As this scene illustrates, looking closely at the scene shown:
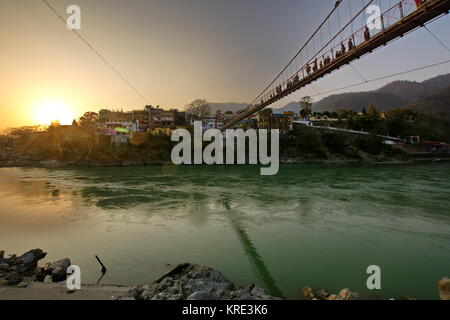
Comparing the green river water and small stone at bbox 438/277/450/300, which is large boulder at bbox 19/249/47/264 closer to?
the green river water

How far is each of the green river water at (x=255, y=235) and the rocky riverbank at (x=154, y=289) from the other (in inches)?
24.9

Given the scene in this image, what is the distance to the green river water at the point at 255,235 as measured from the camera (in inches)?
256

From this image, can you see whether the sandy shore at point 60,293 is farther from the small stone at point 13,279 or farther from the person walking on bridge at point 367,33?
the person walking on bridge at point 367,33

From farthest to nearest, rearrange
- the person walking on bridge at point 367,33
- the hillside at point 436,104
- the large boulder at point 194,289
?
1. the hillside at point 436,104
2. the person walking on bridge at point 367,33
3. the large boulder at point 194,289

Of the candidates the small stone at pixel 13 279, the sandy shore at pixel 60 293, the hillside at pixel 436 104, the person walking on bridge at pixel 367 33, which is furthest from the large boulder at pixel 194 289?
the hillside at pixel 436 104

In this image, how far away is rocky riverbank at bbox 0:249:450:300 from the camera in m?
4.70

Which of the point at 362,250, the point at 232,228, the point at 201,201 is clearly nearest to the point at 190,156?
the point at 201,201

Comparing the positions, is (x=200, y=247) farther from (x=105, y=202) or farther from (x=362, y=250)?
(x=105, y=202)

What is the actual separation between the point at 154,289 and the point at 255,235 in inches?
207

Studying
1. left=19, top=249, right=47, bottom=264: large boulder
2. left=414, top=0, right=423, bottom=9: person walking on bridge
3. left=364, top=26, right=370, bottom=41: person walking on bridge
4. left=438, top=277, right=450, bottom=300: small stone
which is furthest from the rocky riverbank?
left=364, top=26, right=370, bottom=41: person walking on bridge

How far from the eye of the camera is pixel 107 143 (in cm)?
4450

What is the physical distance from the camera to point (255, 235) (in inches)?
382

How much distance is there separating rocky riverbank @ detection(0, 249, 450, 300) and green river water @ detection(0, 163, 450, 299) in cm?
63

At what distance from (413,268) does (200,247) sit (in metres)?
5.93
